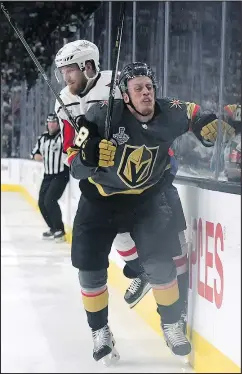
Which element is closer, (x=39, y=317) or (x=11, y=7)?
(x=11, y=7)

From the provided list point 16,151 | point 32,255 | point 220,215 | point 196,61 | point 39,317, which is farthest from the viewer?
point 32,255

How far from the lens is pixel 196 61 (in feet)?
4.09

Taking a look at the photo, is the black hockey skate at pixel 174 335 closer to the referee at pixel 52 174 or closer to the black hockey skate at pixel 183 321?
the black hockey skate at pixel 183 321

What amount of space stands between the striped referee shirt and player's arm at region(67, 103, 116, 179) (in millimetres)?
69

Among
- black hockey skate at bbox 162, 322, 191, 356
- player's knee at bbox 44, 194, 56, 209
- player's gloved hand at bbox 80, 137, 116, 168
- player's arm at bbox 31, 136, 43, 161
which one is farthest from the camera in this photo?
player's knee at bbox 44, 194, 56, 209

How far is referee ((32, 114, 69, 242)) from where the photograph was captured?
117 cm

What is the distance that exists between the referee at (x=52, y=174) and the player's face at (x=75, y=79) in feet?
0.24

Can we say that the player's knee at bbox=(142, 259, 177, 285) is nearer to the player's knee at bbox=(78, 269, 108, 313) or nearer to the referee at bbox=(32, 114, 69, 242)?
the player's knee at bbox=(78, 269, 108, 313)

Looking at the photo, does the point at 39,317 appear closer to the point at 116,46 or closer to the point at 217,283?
the point at 217,283

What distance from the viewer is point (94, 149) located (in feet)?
3.34

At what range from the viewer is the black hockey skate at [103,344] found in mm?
1183

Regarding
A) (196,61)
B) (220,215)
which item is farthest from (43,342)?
(196,61)

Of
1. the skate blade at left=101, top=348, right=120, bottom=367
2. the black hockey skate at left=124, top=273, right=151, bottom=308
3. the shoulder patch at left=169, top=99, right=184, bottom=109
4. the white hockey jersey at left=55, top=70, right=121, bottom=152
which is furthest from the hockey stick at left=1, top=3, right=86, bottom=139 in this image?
the skate blade at left=101, top=348, right=120, bottom=367

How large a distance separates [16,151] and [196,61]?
0.58 m
